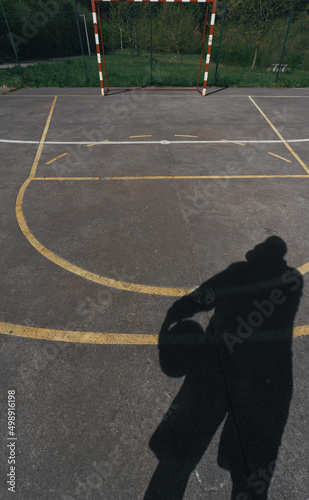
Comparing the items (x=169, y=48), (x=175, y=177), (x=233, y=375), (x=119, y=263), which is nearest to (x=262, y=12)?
(x=169, y=48)

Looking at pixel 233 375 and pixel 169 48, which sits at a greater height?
pixel 169 48

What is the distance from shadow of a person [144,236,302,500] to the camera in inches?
112

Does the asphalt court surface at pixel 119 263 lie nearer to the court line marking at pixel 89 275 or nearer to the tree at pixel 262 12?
the court line marking at pixel 89 275

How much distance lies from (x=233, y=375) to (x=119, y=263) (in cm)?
267

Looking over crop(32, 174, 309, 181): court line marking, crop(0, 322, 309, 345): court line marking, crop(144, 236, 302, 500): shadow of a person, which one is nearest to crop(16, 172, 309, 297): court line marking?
crop(144, 236, 302, 500): shadow of a person

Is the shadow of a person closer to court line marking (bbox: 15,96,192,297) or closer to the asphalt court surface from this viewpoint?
the asphalt court surface

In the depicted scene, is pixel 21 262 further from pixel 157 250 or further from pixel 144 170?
pixel 144 170

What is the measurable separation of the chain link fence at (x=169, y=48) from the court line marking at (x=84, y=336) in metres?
18.0

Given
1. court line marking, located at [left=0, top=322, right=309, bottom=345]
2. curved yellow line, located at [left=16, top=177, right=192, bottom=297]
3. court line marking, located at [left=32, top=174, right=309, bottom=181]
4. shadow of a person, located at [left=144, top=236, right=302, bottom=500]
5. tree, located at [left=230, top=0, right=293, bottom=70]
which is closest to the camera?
shadow of a person, located at [left=144, top=236, right=302, bottom=500]

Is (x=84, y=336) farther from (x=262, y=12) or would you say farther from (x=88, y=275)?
(x=262, y=12)

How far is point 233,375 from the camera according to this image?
141 inches

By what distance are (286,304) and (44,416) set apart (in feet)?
12.6

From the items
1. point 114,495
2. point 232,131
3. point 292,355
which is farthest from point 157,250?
point 232,131

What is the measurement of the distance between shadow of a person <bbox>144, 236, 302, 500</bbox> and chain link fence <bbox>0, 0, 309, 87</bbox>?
17.0 metres
